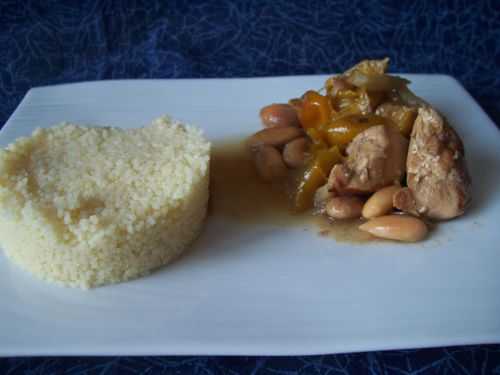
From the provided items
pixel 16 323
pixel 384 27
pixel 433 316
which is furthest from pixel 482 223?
pixel 384 27

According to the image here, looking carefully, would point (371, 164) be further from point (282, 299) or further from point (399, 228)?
point (282, 299)

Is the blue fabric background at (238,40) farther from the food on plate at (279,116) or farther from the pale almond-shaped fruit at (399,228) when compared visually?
the pale almond-shaped fruit at (399,228)

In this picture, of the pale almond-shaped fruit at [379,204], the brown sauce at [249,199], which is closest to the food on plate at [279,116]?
the brown sauce at [249,199]

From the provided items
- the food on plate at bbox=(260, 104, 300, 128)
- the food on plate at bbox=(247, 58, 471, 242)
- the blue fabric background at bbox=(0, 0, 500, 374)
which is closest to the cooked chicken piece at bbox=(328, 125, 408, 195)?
the food on plate at bbox=(247, 58, 471, 242)

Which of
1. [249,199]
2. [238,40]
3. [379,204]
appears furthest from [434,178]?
[238,40]

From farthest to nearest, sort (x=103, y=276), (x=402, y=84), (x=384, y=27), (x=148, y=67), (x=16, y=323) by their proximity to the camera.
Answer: (x=384, y=27), (x=148, y=67), (x=402, y=84), (x=103, y=276), (x=16, y=323)

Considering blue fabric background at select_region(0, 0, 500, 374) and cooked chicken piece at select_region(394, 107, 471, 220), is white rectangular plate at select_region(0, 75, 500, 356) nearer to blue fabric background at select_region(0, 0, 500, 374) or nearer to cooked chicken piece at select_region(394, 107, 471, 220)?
cooked chicken piece at select_region(394, 107, 471, 220)

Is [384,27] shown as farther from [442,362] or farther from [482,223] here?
[442,362]
